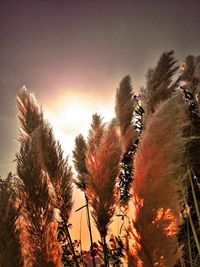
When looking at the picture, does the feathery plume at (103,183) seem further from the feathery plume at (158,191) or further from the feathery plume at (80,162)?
the feathery plume at (80,162)

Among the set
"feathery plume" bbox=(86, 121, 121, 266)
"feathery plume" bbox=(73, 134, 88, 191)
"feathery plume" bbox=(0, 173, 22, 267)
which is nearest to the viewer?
"feathery plume" bbox=(0, 173, 22, 267)

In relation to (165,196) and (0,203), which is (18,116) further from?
(165,196)

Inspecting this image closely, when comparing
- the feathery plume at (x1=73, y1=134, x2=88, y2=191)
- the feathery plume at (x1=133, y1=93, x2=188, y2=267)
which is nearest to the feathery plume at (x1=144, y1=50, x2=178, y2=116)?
the feathery plume at (x1=73, y1=134, x2=88, y2=191)

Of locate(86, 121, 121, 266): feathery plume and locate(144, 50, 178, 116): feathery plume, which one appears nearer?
locate(86, 121, 121, 266): feathery plume

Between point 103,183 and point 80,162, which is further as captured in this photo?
point 80,162

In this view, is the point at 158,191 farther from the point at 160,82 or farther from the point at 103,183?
the point at 160,82

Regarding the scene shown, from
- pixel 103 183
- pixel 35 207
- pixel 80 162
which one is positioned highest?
pixel 80 162

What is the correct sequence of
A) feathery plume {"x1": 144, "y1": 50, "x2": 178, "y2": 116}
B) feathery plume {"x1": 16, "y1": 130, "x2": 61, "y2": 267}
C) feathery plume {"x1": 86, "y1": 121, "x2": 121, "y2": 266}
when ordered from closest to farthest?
feathery plume {"x1": 16, "y1": 130, "x2": 61, "y2": 267} → feathery plume {"x1": 86, "y1": 121, "x2": 121, "y2": 266} → feathery plume {"x1": 144, "y1": 50, "x2": 178, "y2": 116}

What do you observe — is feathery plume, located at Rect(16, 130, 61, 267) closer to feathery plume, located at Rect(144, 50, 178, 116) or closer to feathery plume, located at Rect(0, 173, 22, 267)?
feathery plume, located at Rect(0, 173, 22, 267)

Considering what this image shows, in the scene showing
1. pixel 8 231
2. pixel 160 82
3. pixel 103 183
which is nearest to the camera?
pixel 8 231

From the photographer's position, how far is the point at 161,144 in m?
1.71

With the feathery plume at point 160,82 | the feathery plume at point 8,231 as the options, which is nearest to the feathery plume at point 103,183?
the feathery plume at point 8,231

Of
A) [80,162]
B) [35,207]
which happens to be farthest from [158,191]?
[80,162]

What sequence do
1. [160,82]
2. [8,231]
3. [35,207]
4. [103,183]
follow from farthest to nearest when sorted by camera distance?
[160,82]
[103,183]
[35,207]
[8,231]
